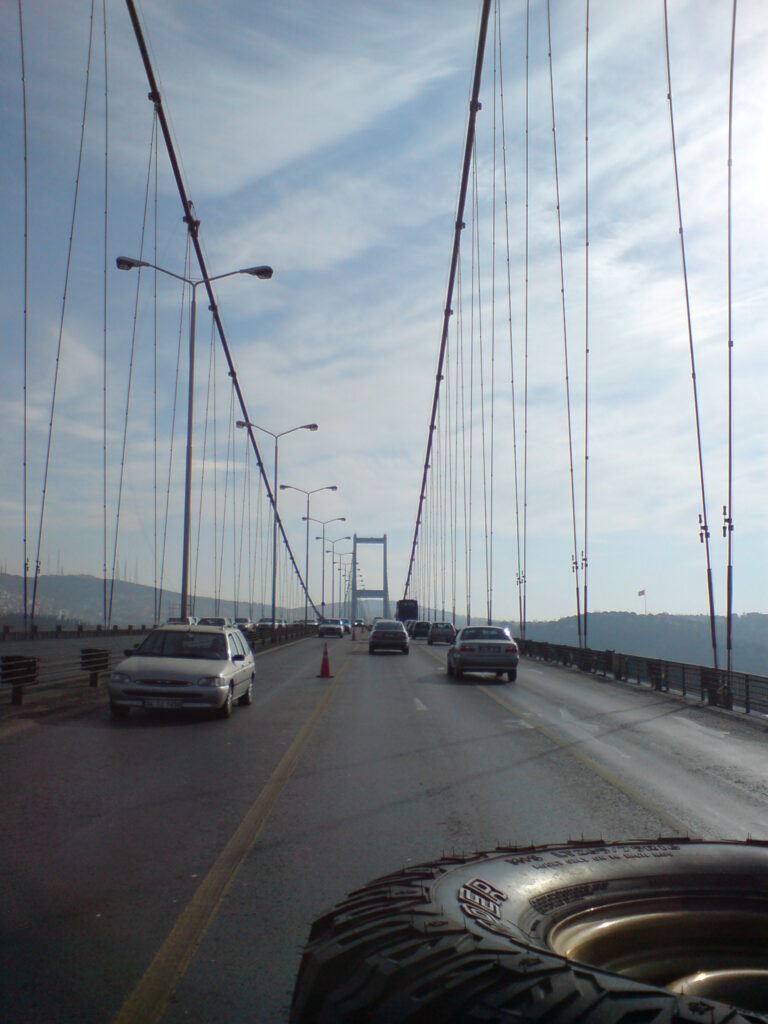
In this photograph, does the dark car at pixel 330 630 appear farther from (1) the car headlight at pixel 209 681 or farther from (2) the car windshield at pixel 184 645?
(1) the car headlight at pixel 209 681

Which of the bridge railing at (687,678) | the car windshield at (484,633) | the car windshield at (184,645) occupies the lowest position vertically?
the bridge railing at (687,678)

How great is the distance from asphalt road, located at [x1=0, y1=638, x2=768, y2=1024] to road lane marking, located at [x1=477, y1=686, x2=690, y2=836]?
0.14ft

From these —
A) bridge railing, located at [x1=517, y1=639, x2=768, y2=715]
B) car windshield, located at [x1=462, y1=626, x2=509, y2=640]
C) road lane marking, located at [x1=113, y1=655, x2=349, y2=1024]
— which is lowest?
road lane marking, located at [x1=113, y1=655, x2=349, y2=1024]

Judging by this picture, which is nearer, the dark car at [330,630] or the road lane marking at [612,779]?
the road lane marking at [612,779]

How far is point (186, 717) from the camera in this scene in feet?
53.7

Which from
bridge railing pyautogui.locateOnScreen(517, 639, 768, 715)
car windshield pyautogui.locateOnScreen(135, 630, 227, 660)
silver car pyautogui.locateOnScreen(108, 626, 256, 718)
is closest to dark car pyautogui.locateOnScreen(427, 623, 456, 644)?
bridge railing pyautogui.locateOnScreen(517, 639, 768, 715)

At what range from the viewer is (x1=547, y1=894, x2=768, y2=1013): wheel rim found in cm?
296

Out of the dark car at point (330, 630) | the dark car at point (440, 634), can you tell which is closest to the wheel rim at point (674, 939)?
the dark car at point (440, 634)

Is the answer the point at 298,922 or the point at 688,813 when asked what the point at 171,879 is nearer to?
the point at 298,922

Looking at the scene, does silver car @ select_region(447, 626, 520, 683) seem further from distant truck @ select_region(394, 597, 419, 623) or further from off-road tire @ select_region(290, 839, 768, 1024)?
distant truck @ select_region(394, 597, 419, 623)

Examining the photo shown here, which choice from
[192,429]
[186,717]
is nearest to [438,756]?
[186,717]

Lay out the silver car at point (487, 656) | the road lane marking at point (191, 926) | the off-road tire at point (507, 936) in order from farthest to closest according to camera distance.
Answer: the silver car at point (487, 656) → the road lane marking at point (191, 926) → the off-road tire at point (507, 936)

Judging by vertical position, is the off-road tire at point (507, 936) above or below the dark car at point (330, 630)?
below

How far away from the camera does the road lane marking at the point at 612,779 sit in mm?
8047
